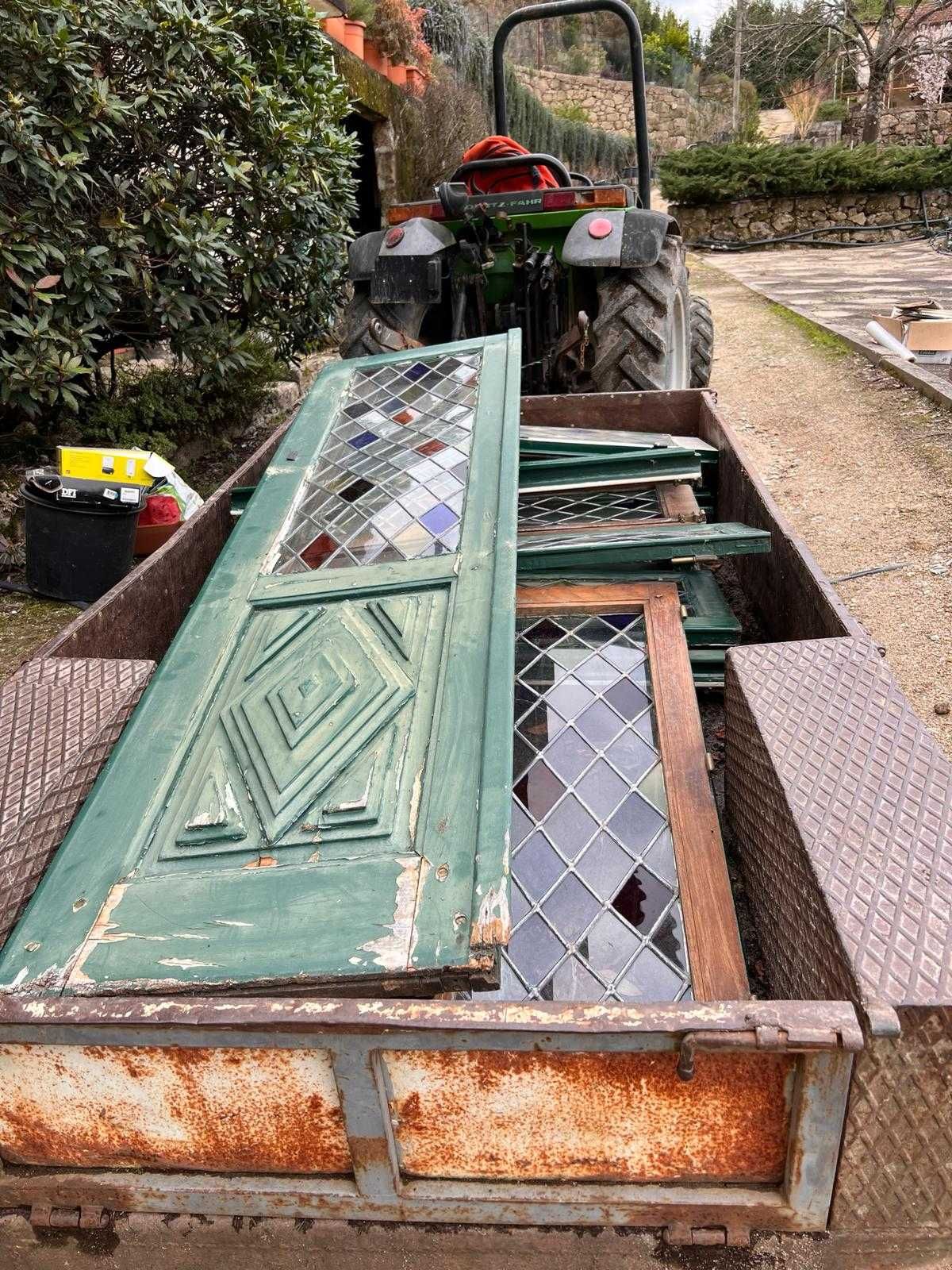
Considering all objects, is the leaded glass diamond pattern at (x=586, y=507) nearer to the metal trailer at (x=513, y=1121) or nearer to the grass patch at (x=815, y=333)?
the metal trailer at (x=513, y=1121)

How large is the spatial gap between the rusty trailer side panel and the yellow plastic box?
9.40 ft

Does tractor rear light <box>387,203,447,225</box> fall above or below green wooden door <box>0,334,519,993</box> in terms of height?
above

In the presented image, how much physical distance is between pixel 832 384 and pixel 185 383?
431cm

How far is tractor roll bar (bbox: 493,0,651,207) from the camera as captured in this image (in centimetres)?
449

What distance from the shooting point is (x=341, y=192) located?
5.32 m

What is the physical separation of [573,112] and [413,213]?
1942 cm

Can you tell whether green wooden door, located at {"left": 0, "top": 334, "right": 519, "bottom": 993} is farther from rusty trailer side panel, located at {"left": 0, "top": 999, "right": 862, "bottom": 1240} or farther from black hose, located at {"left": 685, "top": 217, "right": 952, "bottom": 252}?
black hose, located at {"left": 685, "top": 217, "right": 952, "bottom": 252}

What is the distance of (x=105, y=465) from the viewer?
369cm

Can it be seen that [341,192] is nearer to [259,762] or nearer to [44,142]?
[44,142]

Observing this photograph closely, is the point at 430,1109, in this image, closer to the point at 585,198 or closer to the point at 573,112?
the point at 585,198

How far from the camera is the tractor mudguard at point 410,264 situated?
168 inches

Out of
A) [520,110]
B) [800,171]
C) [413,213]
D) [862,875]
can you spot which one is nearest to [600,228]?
[413,213]

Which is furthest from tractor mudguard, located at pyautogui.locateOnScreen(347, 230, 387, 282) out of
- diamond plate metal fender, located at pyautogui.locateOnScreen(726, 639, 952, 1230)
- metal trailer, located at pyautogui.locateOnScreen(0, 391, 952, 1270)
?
metal trailer, located at pyautogui.locateOnScreen(0, 391, 952, 1270)

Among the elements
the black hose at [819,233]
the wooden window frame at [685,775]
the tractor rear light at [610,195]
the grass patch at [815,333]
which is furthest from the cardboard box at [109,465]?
the black hose at [819,233]
